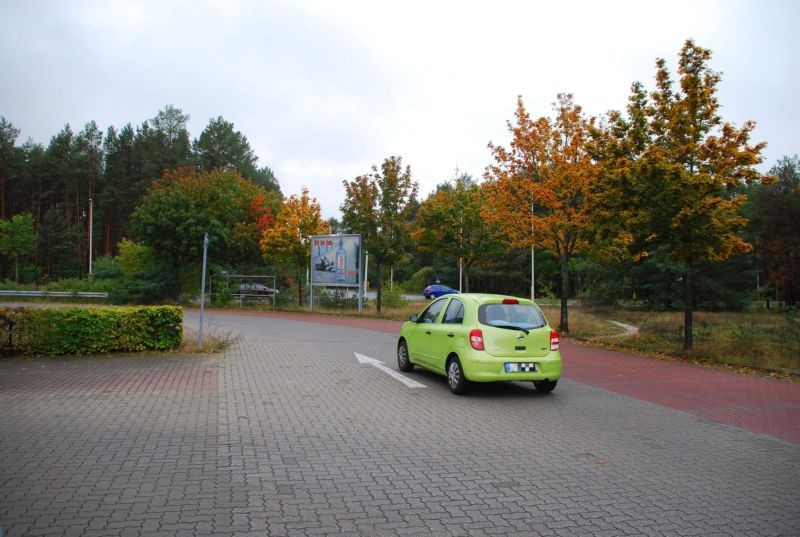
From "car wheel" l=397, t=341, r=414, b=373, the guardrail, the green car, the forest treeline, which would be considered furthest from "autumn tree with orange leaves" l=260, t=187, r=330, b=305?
the green car

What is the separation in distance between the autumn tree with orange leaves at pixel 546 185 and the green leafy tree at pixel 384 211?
7567 millimetres

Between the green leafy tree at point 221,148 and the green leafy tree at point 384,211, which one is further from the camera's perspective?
the green leafy tree at point 221,148

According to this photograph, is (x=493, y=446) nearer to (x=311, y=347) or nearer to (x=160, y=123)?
(x=311, y=347)

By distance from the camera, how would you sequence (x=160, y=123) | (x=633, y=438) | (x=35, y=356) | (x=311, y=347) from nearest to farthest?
(x=633, y=438) < (x=35, y=356) < (x=311, y=347) < (x=160, y=123)

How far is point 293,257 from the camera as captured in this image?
1302 inches

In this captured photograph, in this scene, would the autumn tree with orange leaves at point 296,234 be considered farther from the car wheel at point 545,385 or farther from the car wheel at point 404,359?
the car wheel at point 545,385

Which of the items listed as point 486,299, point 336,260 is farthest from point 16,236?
point 486,299

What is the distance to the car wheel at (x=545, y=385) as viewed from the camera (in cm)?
925

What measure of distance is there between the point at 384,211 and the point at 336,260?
137 inches

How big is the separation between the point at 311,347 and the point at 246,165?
61.3 meters

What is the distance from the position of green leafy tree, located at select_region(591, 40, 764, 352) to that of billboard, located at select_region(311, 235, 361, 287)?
14.5 meters

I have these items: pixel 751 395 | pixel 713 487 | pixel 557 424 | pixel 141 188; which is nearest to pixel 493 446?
pixel 557 424

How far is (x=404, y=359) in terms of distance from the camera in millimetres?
11109

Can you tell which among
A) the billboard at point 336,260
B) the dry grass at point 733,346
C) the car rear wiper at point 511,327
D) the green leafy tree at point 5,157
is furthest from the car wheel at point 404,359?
the green leafy tree at point 5,157
